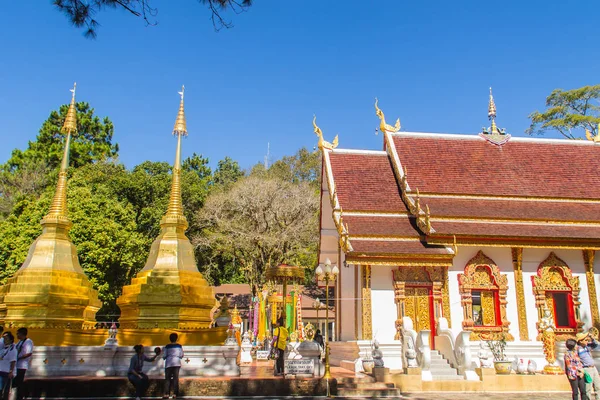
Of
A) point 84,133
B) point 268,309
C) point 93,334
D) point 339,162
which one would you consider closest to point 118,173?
point 84,133

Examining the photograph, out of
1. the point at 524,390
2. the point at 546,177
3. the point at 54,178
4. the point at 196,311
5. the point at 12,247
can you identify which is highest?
the point at 54,178

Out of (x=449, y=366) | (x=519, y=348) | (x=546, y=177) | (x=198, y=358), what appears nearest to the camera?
(x=198, y=358)

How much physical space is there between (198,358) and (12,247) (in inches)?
658

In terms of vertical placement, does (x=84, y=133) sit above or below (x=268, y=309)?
above

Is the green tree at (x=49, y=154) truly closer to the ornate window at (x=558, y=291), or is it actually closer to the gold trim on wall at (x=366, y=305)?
the gold trim on wall at (x=366, y=305)

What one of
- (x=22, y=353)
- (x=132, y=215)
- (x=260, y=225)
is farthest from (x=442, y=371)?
(x=132, y=215)

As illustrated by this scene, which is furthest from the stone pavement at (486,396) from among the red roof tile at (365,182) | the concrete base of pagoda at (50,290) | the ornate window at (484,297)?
the concrete base of pagoda at (50,290)

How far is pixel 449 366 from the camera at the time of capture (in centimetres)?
1273

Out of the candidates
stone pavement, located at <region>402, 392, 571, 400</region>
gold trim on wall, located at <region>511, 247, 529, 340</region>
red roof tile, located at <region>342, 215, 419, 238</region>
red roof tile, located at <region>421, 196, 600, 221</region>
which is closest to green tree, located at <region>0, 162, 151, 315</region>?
red roof tile, located at <region>342, 215, 419, 238</region>

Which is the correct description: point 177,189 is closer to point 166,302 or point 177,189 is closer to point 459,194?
point 166,302

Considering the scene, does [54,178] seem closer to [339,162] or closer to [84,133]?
[84,133]

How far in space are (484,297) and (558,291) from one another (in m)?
2.34

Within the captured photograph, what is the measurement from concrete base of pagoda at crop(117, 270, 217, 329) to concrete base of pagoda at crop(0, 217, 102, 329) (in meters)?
1.13

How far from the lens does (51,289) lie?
11766 millimetres
